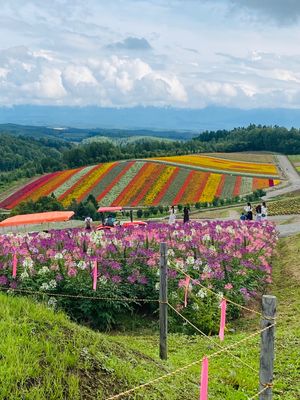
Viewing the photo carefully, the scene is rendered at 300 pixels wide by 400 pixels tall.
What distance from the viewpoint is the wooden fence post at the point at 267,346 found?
433cm

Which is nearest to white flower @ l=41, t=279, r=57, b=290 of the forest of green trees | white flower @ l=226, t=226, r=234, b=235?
white flower @ l=226, t=226, r=234, b=235

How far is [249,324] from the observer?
33.1 ft

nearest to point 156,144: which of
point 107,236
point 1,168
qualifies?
point 1,168

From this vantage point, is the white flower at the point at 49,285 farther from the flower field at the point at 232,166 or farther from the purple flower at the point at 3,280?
the flower field at the point at 232,166

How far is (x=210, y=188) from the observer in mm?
50812

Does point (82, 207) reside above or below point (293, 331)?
below

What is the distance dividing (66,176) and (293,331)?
54743 mm

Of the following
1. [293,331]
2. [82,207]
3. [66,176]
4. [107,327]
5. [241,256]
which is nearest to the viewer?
[293,331]

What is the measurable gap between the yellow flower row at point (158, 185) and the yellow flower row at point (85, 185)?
24.0 ft

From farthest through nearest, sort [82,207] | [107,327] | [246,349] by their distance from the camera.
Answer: [82,207] < [107,327] < [246,349]

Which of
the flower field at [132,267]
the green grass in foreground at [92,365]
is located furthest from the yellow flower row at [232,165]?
the green grass in foreground at [92,365]

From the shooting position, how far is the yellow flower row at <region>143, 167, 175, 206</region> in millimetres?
47694

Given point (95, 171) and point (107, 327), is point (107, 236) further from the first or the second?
point (95, 171)

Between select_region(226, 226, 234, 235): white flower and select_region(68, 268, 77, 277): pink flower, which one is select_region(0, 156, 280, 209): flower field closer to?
select_region(226, 226, 234, 235): white flower
